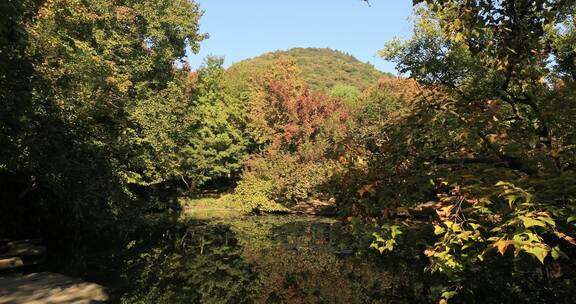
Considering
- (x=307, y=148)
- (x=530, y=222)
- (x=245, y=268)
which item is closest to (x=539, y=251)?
(x=530, y=222)

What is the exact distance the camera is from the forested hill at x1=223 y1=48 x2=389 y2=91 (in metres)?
94.1

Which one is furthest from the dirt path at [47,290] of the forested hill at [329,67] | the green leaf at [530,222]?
the forested hill at [329,67]

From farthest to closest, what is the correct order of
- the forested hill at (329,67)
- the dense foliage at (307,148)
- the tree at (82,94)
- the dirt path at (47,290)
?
1. the forested hill at (329,67)
2. the tree at (82,94)
3. the dirt path at (47,290)
4. the dense foliage at (307,148)

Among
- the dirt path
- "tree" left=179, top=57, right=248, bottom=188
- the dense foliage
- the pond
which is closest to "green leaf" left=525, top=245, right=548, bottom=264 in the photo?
the dense foliage

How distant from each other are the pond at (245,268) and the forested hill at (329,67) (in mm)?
65380

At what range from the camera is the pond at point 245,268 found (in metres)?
11.2

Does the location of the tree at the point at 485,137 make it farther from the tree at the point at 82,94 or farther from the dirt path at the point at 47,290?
the dirt path at the point at 47,290

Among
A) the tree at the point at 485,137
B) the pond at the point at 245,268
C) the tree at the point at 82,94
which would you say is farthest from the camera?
the pond at the point at 245,268

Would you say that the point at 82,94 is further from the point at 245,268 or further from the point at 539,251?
the point at 539,251

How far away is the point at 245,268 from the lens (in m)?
14.7

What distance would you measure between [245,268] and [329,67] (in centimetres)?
10564

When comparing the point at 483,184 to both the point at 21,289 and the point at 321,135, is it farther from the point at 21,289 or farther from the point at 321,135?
the point at 321,135

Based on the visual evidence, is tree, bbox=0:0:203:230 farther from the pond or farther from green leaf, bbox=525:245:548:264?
green leaf, bbox=525:245:548:264

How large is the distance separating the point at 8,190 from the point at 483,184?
2036 centimetres
